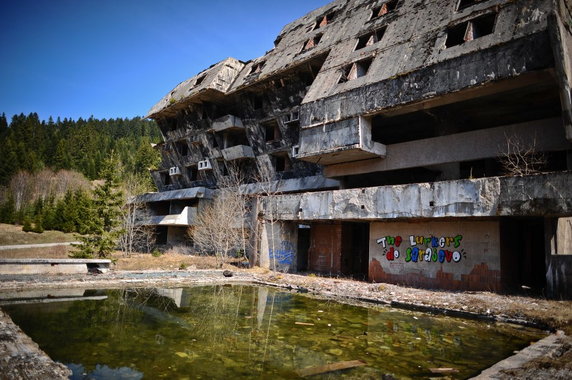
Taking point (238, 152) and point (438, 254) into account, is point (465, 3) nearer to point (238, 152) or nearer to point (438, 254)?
point (438, 254)

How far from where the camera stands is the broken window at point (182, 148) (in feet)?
137

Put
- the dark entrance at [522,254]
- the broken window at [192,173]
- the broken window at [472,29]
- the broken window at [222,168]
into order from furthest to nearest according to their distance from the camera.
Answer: the broken window at [192,173] < the broken window at [222,168] < the broken window at [472,29] < the dark entrance at [522,254]

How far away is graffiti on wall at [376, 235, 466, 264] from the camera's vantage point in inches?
697

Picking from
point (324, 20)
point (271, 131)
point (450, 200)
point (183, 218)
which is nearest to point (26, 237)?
point (183, 218)

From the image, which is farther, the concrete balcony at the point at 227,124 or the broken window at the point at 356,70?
the concrete balcony at the point at 227,124

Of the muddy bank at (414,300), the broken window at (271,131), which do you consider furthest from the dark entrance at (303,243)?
the broken window at (271,131)

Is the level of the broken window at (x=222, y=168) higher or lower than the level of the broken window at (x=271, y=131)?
lower

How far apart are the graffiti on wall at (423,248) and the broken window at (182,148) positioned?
27.5 m

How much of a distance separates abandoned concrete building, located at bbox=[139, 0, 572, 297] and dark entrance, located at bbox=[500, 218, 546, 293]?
9 cm

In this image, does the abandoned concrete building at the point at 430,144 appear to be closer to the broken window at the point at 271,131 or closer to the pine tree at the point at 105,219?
the broken window at the point at 271,131

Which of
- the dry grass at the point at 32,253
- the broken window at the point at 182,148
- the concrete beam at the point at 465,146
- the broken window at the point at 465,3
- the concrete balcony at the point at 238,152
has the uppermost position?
the broken window at the point at 465,3

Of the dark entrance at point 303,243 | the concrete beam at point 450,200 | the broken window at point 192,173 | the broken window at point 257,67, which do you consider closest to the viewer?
the concrete beam at point 450,200

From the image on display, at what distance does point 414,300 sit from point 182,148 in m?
33.6

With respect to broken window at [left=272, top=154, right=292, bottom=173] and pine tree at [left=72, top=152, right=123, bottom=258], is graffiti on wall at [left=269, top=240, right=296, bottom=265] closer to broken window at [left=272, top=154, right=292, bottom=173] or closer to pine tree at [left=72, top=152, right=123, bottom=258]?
broken window at [left=272, top=154, right=292, bottom=173]
